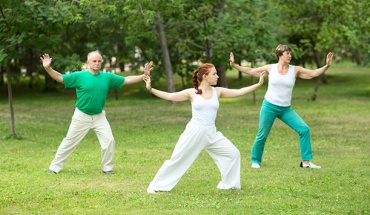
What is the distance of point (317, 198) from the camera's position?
34.1 ft

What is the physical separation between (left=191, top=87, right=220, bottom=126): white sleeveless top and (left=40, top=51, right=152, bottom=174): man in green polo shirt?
75.1 inches

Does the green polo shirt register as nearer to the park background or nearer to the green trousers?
the park background

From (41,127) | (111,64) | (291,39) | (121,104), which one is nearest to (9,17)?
(41,127)

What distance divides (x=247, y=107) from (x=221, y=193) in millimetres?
18976

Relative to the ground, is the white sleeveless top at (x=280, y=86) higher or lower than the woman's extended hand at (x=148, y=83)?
lower

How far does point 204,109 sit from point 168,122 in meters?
12.9

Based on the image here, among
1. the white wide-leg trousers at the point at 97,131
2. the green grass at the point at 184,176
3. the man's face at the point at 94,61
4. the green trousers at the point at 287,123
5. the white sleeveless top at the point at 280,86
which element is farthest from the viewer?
the green trousers at the point at 287,123

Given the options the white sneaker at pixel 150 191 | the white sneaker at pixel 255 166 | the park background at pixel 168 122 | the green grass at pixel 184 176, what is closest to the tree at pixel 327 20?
the park background at pixel 168 122

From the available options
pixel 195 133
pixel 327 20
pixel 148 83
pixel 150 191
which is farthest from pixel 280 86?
pixel 327 20

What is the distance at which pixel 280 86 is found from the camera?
43.7 feet

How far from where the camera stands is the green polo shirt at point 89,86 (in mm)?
12602

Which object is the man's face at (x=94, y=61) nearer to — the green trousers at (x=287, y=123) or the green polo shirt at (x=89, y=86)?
the green polo shirt at (x=89, y=86)

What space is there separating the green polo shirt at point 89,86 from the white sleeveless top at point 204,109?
7.46 ft

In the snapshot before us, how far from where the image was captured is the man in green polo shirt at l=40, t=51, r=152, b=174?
12.6 metres
